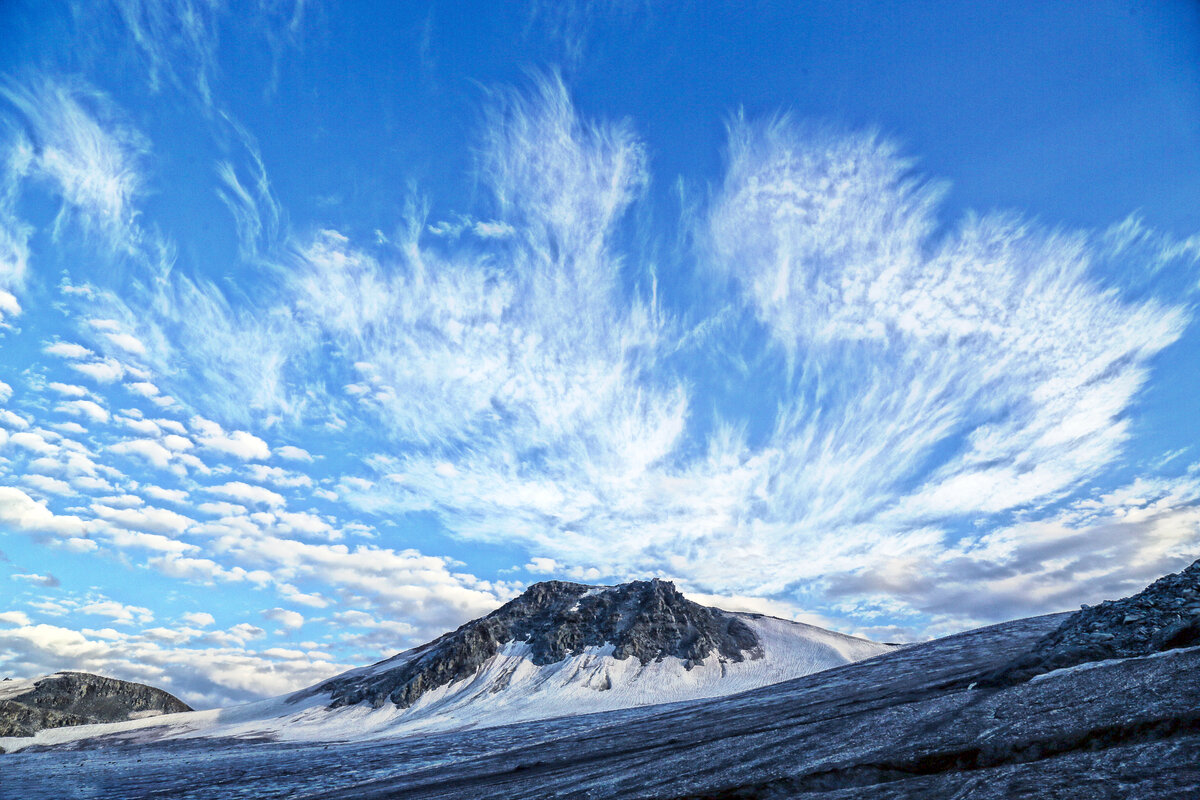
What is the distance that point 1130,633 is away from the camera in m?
26.3

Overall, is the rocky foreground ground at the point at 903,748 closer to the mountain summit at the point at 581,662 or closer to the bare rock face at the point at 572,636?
the mountain summit at the point at 581,662

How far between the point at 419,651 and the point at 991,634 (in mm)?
141748

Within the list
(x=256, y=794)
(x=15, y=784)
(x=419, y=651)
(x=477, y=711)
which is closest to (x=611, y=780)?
(x=256, y=794)

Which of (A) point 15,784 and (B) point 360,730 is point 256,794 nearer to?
(A) point 15,784

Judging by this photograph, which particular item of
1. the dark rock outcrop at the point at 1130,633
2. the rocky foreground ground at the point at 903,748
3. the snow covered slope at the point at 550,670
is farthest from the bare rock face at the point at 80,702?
the dark rock outcrop at the point at 1130,633

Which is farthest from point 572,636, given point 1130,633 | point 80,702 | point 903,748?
point 80,702

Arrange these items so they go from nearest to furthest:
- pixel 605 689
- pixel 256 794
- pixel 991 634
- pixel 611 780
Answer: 1. pixel 611 780
2. pixel 256 794
3. pixel 991 634
4. pixel 605 689

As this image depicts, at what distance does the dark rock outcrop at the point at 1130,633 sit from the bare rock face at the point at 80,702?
193m

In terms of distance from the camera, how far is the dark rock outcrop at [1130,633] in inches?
924

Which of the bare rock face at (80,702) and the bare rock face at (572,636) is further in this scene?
the bare rock face at (80,702)

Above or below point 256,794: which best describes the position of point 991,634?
above

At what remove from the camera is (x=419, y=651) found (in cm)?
16575

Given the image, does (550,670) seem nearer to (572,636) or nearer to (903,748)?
(572,636)

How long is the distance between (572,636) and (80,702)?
140600mm
